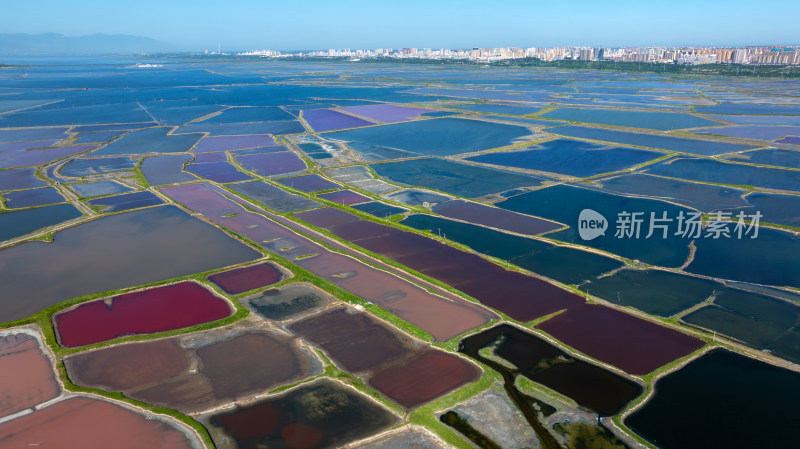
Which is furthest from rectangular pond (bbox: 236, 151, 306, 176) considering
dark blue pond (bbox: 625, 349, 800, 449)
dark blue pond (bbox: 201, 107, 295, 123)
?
dark blue pond (bbox: 625, 349, 800, 449)

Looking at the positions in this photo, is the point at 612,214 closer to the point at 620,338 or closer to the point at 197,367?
the point at 620,338

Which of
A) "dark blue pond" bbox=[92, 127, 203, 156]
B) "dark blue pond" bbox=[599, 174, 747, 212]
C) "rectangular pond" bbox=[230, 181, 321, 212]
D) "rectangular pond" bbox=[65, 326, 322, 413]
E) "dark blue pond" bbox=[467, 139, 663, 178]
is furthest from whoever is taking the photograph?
"dark blue pond" bbox=[92, 127, 203, 156]

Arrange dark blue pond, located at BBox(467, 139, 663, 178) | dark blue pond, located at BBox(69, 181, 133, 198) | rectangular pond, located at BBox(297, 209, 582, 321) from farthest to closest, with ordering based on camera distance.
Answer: dark blue pond, located at BBox(467, 139, 663, 178) → dark blue pond, located at BBox(69, 181, 133, 198) → rectangular pond, located at BBox(297, 209, 582, 321)

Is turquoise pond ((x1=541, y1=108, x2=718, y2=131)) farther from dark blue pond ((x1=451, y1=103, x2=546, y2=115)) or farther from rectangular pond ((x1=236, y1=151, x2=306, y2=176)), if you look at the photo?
rectangular pond ((x1=236, y1=151, x2=306, y2=176))

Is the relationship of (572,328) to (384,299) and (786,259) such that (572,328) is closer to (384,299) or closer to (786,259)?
(384,299)

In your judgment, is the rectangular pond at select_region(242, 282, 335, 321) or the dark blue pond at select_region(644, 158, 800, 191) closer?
the rectangular pond at select_region(242, 282, 335, 321)

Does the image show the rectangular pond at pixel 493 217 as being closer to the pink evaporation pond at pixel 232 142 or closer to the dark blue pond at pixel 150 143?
the pink evaporation pond at pixel 232 142

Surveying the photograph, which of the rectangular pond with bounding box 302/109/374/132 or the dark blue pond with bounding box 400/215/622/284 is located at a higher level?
the rectangular pond with bounding box 302/109/374/132

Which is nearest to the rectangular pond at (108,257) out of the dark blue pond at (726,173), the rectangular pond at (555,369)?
the rectangular pond at (555,369)

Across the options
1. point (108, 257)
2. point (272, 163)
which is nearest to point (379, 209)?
point (108, 257)
